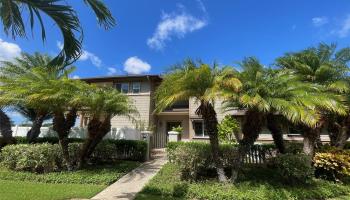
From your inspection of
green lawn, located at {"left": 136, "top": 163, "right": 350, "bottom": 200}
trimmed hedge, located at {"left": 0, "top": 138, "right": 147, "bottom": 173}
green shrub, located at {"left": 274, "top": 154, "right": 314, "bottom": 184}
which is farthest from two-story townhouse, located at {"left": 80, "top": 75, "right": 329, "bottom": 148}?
green lawn, located at {"left": 136, "top": 163, "right": 350, "bottom": 200}

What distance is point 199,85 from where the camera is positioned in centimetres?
1024

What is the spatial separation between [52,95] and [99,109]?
2.22 meters

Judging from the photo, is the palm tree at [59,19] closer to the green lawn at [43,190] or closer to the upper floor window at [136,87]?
the green lawn at [43,190]

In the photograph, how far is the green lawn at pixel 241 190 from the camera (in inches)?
376

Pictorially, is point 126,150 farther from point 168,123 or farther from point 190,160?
point 168,123

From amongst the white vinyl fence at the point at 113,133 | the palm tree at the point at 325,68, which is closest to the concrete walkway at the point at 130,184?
the white vinyl fence at the point at 113,133

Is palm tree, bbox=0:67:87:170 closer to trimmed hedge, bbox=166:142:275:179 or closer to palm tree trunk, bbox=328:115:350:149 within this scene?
trimmed hedge, bbox=166:142:275:179

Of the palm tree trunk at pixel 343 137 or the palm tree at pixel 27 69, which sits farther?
the palm tree at pixel 27 69

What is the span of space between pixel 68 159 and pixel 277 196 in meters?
9.79

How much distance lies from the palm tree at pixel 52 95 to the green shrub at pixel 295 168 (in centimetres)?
947

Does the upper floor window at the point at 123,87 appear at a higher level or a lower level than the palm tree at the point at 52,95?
higher

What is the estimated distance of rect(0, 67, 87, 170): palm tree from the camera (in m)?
12.1

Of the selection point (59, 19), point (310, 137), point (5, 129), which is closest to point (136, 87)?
point (5, 129)

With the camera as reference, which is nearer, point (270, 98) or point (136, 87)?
point (270, 98)
